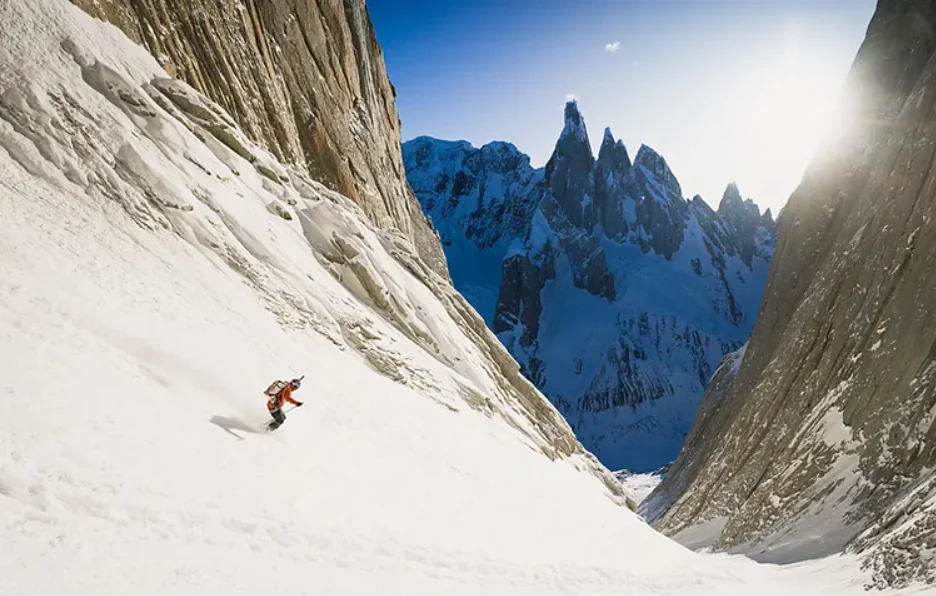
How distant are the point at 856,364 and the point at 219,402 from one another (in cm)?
3481

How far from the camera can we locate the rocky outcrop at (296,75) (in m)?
30.7

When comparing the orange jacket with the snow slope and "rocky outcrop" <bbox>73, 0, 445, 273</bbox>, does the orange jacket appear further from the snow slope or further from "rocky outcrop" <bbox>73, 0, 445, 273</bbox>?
"rocky outcrop" <bbox>73, 0, 445, 273</bbox>

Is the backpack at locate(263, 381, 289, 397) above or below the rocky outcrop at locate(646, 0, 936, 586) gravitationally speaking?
below

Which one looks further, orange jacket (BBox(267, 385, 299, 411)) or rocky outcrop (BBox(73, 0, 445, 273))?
rocky outcrop (BBox(73, 0, 445, 273))

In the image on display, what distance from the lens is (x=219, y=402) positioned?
12.8 m

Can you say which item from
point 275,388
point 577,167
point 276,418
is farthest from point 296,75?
point 577,167

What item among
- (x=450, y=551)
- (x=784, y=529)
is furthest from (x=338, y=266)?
(x=784, y=529)

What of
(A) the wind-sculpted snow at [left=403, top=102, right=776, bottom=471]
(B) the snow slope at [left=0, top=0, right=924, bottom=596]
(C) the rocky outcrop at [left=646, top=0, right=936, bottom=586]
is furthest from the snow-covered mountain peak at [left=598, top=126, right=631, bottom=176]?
(B) the snow slope at [left=0, top=0, right=924, bottom=596]

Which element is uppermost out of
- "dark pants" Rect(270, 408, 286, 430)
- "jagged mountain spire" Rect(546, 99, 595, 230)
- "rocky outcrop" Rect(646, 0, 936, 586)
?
"jagged mountain spire" Rect(546, 99, 595, 230)

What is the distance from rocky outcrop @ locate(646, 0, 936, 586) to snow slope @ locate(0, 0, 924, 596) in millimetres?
7305

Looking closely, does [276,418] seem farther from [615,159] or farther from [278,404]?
[615,159]

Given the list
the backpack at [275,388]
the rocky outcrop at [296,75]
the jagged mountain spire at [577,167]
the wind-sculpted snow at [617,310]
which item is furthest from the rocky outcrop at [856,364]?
the jagged mountain spire at [577,167]

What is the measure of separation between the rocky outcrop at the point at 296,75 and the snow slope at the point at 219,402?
4.04 metres

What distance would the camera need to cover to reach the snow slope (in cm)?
832
